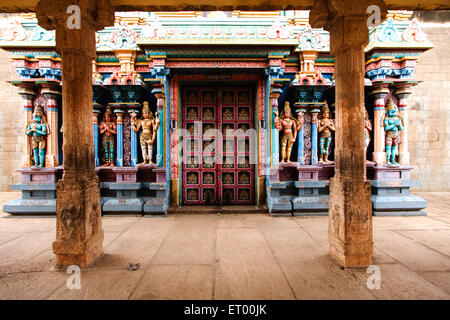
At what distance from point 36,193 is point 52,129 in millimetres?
1739

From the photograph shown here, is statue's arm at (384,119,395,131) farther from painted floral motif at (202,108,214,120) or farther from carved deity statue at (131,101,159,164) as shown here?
carved deity statue at (131,101,159,164)

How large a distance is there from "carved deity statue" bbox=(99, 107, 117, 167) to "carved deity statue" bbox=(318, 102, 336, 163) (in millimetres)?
5913

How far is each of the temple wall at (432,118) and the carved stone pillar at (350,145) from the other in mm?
7622

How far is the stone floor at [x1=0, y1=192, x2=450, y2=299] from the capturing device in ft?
8.41

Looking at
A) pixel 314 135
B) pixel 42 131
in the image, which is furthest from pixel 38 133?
pixel 314 135

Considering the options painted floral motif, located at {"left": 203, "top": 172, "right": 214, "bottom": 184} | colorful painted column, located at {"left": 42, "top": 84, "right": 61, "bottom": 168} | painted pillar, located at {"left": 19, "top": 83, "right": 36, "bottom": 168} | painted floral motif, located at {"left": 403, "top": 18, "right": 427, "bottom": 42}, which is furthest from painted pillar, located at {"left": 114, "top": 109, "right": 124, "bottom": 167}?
painted floral motif, located at {"left": 403, "top": 18, "right": 427, "bottom": 42}

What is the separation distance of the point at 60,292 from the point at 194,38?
5.51 metres

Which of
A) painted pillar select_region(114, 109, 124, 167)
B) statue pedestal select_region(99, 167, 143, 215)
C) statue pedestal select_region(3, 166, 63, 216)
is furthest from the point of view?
painted pillar select_region(114, 109, 124, 167)

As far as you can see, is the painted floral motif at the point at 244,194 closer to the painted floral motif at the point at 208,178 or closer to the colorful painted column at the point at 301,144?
the painted floral motif at the point at 208,178

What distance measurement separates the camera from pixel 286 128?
19.7ft

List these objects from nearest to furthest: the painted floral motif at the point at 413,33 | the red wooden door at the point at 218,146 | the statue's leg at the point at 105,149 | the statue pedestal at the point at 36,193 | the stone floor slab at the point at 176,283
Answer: the stone floor slab at the point at 176,283
the statue pedestal at the point at 36,193
the painted floral motif at the point at 413,33
the statue's leg at the point at 105,149
the red wooden door at the point at 218,146

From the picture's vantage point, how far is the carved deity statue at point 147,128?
599 cm

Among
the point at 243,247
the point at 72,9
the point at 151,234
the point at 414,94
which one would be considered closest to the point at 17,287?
the point at 151,234

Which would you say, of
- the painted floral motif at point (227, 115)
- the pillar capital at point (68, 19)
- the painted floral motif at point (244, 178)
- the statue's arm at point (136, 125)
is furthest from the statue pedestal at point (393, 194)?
the pillar capital at point (68, 19)
